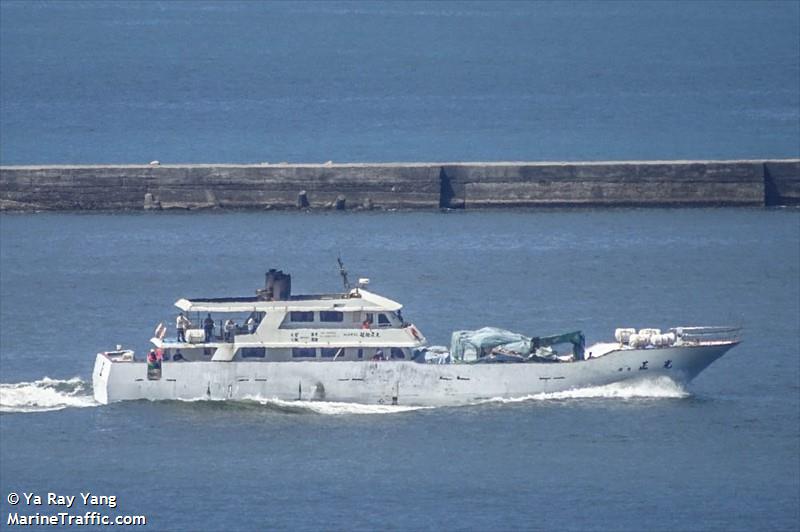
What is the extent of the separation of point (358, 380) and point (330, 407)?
0.87 meters

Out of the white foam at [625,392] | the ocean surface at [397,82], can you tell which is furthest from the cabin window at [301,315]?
the ocean surface at [397,82]

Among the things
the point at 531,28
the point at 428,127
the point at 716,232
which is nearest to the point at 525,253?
the point at 716,232

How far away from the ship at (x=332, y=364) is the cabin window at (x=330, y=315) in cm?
2

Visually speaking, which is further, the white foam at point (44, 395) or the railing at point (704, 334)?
the railing at point (704, 334)

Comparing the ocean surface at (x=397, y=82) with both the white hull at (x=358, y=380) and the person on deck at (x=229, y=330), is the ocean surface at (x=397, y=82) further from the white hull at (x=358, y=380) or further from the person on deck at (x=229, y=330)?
the white hull at (x=358, y=380)

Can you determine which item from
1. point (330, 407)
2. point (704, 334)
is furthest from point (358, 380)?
point (704, 334)

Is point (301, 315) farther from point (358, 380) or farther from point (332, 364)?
point (358, 380)

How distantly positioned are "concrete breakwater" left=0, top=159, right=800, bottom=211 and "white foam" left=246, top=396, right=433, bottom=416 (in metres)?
28.7

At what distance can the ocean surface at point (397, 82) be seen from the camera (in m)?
104

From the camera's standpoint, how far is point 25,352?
56000 mm

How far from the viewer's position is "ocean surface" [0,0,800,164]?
10425 centimetres

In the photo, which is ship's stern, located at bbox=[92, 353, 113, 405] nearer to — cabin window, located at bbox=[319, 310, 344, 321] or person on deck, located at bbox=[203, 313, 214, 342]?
person on deck, located at bbox=[203, 313, 214, 342]

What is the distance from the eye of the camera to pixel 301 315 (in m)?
49.7

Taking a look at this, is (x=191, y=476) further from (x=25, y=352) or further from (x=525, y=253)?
(x=525, y=253)
